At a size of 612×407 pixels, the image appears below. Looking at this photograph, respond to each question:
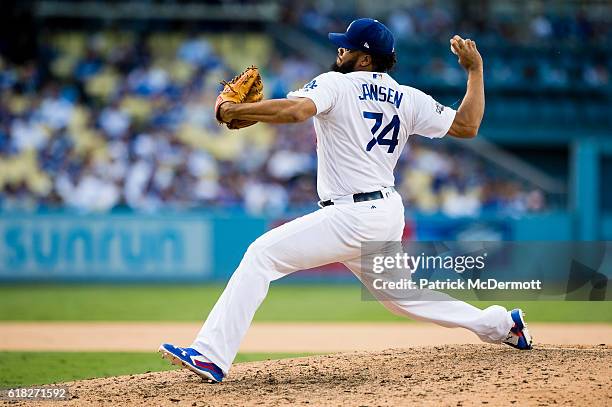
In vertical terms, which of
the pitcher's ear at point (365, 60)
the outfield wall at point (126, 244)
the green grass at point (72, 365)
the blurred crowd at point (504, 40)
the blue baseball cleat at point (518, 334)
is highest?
the blurred crowd at point (504, 40)

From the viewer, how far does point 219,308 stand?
5465 millimetres

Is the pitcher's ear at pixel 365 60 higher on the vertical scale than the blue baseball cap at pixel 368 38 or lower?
lower

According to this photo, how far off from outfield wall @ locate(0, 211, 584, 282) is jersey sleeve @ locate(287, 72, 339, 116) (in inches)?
381

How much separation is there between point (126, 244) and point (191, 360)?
31.7 feet

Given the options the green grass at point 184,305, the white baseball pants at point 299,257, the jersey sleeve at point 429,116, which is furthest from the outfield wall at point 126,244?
the white baseball pants at point 299,257

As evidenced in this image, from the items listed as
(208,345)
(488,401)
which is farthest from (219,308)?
(488,401)

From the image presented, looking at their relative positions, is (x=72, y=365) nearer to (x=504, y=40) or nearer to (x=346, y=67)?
(x=346, y=67)

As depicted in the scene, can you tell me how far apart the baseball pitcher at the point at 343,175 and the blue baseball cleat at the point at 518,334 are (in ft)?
0.49

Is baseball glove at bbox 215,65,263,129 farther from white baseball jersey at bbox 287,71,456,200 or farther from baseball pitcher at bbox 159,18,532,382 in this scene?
white baseball jersey at bbox 287,71,456,200

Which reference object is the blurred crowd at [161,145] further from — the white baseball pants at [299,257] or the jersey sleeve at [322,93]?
the jersey sleeve at [322,93]

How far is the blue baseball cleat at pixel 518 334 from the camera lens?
20.0 ft

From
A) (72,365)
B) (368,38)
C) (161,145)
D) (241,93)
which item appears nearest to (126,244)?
(161,145)

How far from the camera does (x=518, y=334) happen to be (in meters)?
6.16

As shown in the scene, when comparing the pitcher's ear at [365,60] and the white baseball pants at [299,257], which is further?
the pitcher's ear at [365,60]
